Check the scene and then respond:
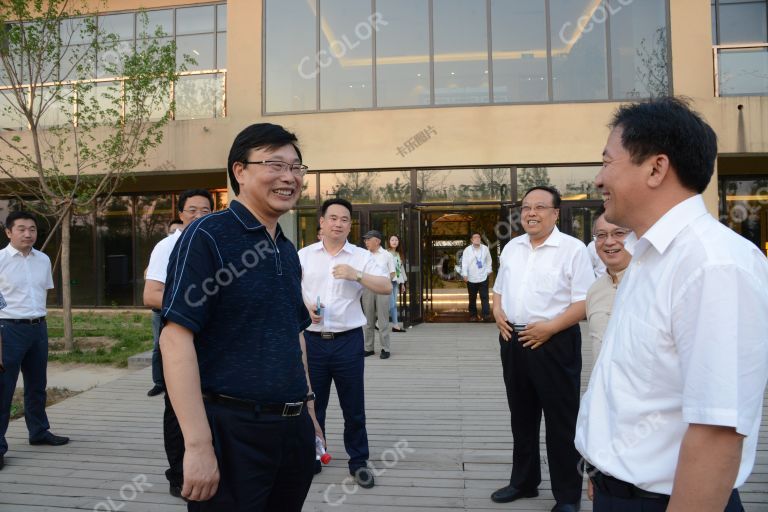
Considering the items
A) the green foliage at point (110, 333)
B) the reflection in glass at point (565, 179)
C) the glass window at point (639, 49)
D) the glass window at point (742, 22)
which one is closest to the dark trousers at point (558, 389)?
the green foliage at point (110, 333)

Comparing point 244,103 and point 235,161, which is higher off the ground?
point 244,103

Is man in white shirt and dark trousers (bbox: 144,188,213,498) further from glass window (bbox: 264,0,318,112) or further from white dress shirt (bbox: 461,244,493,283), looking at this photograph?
white dress shirt (bbox: 461,244,493,283)

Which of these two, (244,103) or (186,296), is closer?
(186,296)

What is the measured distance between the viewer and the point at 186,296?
1.79 metres

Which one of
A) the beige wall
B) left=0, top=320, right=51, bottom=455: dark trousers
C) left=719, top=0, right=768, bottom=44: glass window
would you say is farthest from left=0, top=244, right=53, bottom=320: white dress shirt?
left=719, top=0, right=768, bottom=44: glass window

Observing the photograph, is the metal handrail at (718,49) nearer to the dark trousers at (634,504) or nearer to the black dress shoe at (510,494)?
the black dress shoe at (510,494)

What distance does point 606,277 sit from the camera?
3.32 meters

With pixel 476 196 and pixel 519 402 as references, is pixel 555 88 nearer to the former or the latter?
pixel 476 196

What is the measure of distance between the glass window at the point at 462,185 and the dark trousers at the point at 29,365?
8.40 meters

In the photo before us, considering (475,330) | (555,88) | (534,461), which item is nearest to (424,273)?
(475,330)

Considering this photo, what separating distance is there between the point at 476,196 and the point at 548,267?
8603 mm

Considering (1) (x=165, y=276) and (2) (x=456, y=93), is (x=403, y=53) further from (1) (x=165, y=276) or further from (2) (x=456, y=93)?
(1) (x=165, y=276)

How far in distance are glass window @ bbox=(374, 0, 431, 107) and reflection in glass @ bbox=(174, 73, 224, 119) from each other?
13.2 ft

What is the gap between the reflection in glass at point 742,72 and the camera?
37.6 ft
